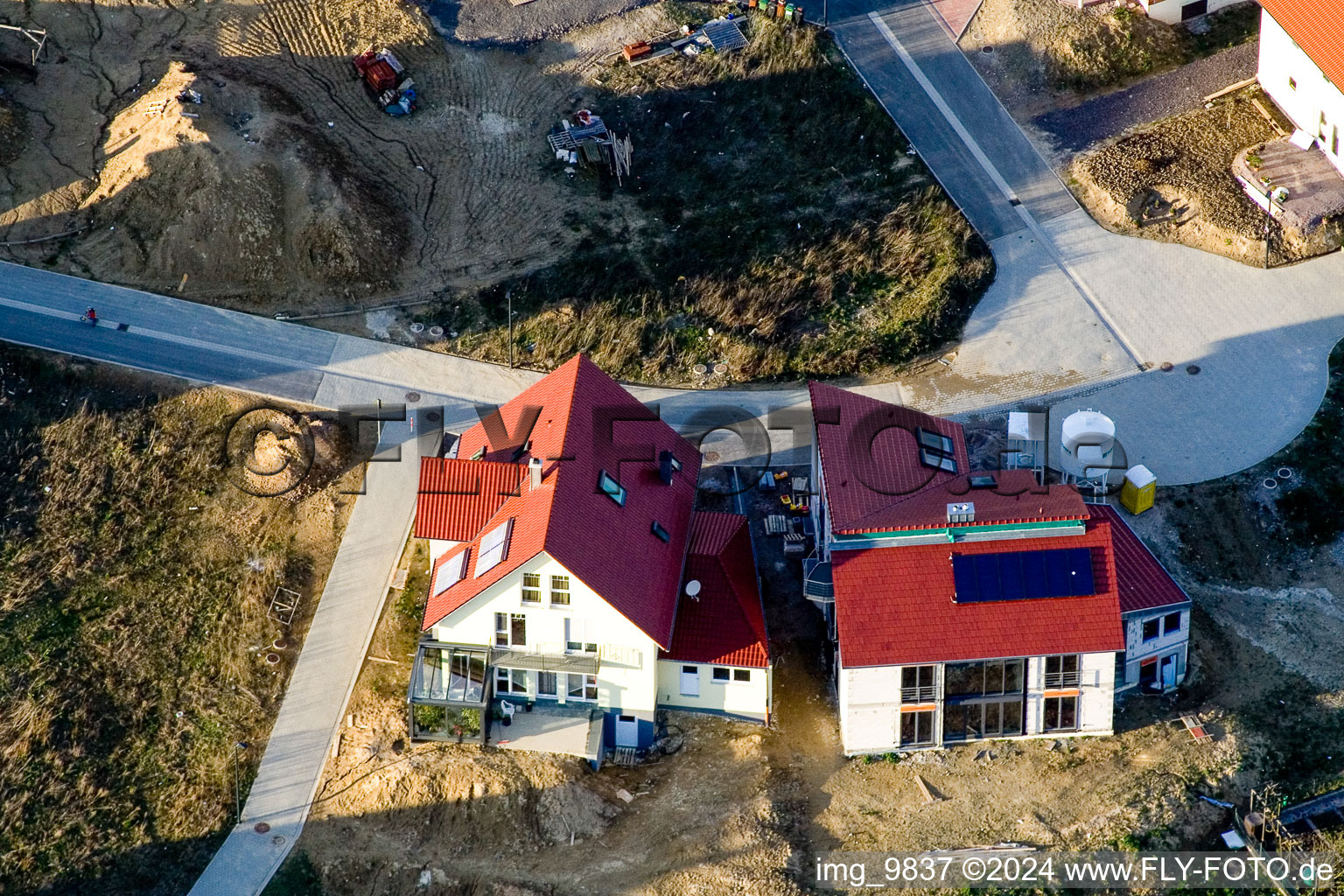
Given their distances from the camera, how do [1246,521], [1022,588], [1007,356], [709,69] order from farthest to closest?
[709,69] < [1007,356] < [1246,521] < [1022,588]

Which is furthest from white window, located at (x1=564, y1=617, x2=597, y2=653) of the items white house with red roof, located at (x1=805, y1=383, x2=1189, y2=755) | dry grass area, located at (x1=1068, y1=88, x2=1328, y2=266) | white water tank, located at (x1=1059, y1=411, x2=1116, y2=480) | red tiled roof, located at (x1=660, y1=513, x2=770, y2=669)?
dry grass area, located at (x1=1068, y1=88, x2=1328, y2=266)

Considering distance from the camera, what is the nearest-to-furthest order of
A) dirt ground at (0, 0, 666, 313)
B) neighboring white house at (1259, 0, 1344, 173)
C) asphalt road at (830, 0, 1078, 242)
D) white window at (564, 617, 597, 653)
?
white window at (564, 617, 597, 653)
dirt ground at (0, 0, 666, 313)
neighboring white house at (1259, 0, 1344, 173)
asphalt road at (830, 0, 1078, 242)

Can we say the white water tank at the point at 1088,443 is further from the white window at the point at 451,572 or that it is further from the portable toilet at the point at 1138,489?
the white window at the point at 451,572

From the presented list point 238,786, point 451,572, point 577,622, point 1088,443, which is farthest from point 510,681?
point 1088,443

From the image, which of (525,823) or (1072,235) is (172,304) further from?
(1072,235)

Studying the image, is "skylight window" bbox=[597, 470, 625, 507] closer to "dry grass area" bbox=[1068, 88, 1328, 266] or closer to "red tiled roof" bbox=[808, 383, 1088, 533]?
"red tiled roof" bbox=[808, 383, 1088, 533]

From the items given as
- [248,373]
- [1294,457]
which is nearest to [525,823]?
[248,373]

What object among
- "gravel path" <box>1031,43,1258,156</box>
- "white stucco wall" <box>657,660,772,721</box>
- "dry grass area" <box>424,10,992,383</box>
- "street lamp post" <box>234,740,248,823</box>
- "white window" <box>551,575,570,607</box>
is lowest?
"street lamp post" <box>234,740,248,823</box>
